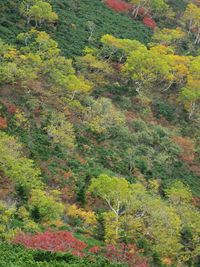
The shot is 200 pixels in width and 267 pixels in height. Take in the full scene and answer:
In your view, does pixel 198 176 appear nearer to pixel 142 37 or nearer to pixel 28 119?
pixel 28 119

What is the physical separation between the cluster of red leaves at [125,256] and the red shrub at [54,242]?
156 centimetres

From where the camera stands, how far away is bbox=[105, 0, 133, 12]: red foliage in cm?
7505

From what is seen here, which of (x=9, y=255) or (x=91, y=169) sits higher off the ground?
(x=9, y=255)

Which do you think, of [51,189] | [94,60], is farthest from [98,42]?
[51,189]

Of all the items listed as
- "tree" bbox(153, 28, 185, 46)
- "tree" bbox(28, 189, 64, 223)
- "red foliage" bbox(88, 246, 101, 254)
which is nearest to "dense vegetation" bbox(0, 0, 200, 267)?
"tree" bbox(28, 189, 64, 223)

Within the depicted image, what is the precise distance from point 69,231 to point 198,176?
795 inches

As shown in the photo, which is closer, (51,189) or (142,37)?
(51,189)

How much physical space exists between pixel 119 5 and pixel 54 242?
53471mm

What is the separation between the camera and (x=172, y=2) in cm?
8438

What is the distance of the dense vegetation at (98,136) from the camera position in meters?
31.4

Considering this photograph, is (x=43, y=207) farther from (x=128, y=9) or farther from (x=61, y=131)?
(x=128, y=9)

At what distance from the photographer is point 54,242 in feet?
92.9

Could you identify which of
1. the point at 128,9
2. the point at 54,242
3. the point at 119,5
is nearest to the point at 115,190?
the point at 54,242

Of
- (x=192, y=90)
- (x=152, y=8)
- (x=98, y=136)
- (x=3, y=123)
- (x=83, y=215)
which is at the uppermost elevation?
(x=152, y=8)
